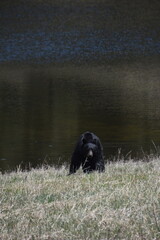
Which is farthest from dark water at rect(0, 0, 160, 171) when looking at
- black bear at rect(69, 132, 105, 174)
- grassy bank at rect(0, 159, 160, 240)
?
grassy bank at rect(0, 159, 160, 240)

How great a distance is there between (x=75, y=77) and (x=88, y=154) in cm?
3801

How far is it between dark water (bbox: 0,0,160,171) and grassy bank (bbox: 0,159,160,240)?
8771 millimetres

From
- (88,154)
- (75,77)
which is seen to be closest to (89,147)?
(88,154)

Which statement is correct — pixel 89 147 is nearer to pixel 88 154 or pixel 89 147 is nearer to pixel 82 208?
pixel 88 154

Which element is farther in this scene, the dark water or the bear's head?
the dark water

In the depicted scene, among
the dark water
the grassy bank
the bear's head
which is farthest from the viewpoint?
the dark water

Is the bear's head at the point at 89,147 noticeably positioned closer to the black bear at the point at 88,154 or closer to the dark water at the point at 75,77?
the black bear at the point at 88,154

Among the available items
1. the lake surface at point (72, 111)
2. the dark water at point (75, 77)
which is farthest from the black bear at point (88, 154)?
the dark water at point (75, 77)

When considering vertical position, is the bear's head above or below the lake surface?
above

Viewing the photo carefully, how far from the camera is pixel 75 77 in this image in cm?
4881

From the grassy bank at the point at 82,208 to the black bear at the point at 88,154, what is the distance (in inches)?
61.8

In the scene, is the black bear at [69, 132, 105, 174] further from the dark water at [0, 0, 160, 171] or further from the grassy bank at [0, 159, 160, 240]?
the dark water at [0, 0, 160, 171]

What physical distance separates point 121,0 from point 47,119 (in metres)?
77.2

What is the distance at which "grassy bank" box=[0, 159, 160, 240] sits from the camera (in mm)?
6180
